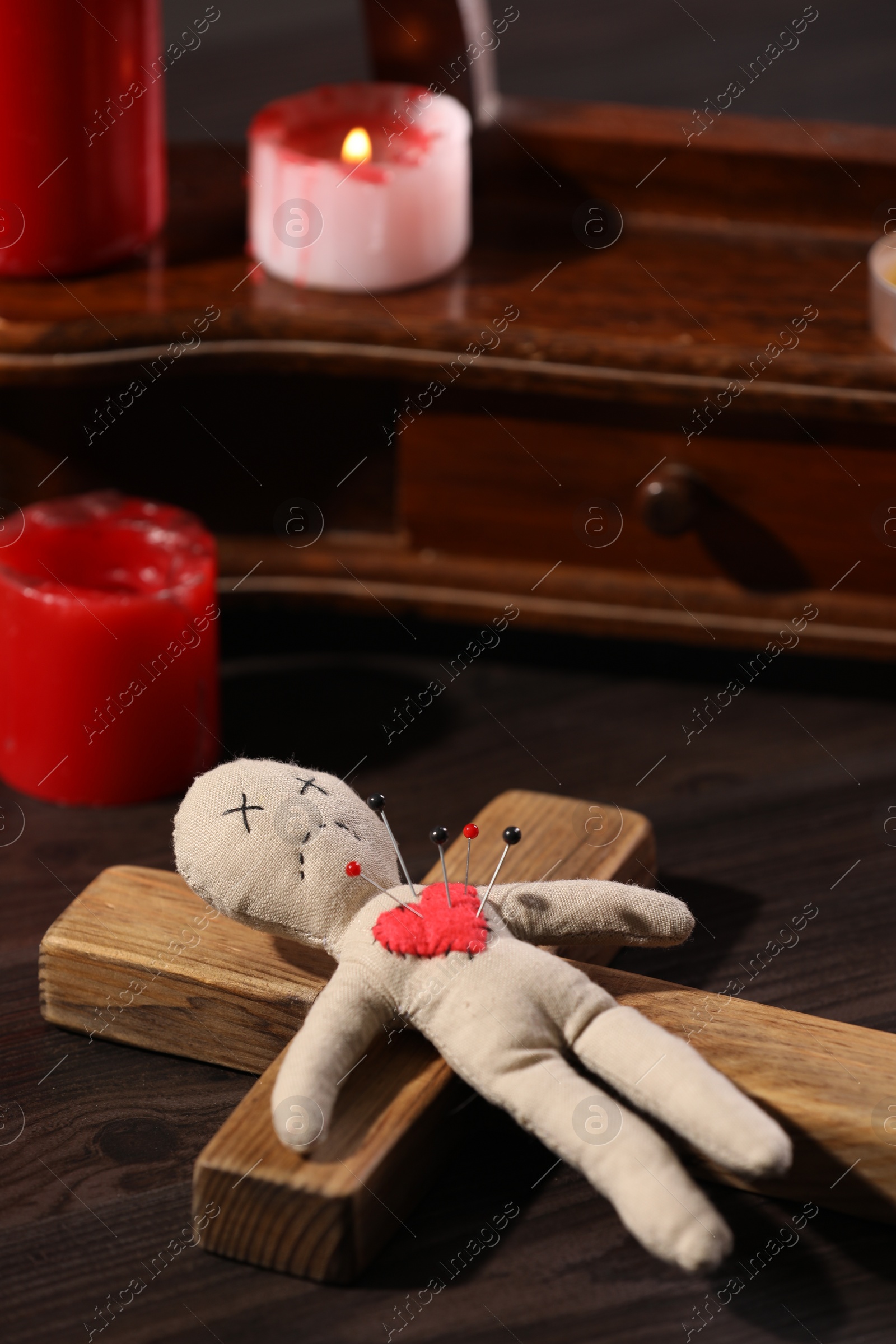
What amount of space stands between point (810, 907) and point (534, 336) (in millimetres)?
292

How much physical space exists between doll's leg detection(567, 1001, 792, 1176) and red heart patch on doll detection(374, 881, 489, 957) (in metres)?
0.04

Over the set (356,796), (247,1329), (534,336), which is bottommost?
(247,1329)

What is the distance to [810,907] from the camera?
0.66 m

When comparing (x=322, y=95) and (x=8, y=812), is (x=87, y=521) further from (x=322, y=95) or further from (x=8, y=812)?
(x=322, y=95)

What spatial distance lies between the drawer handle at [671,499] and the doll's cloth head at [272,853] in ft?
0.94

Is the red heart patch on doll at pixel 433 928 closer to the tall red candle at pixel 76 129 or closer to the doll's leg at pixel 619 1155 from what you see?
the doll's leg at pixel 619 1155

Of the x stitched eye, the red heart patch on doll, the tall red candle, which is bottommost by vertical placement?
the red heart patch on doll

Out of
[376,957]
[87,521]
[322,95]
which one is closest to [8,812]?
[87,521]

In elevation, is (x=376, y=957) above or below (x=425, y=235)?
below

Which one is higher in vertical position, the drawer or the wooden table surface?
the drawer

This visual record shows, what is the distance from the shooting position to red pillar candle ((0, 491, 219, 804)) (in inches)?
26.5

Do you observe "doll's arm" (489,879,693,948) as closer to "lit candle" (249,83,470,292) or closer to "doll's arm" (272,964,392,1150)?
"doll's arm" (272,964,392,1150)

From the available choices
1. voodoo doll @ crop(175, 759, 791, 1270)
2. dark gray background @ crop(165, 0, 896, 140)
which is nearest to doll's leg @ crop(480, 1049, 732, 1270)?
voodoo doll @ crop(175, 759, 791, 1270)

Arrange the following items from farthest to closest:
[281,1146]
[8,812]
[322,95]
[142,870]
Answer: [322,95]
[8,812]
[142,870]
[281,1146]
